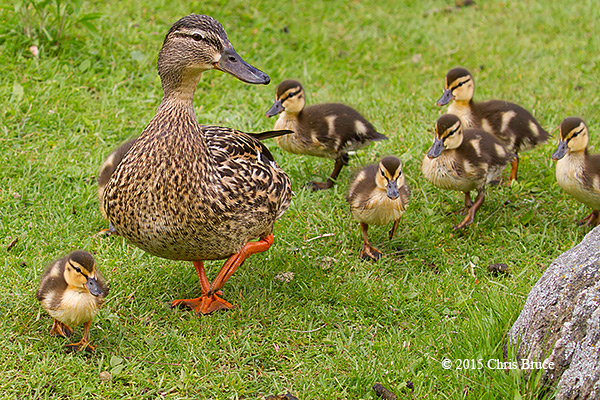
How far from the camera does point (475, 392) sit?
3.12 m

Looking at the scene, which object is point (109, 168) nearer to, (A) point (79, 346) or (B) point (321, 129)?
(A) point (79, 346)

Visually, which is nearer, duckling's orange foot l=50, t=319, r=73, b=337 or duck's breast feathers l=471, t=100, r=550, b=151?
duckling's orange foot l=50, t=319, r=73, b=337

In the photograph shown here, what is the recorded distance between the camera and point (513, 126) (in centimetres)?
530

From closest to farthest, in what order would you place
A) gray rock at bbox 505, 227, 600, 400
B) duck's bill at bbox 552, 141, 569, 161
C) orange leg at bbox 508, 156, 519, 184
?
gray rock at bbox 505, 227, 600, 400 < duck's bill at bbox 552, 141, 569, 161 < orange leg at bbox 508, 156, 519, 184

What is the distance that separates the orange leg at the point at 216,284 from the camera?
12.6 feet

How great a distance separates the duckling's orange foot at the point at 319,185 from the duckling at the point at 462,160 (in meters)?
0.82

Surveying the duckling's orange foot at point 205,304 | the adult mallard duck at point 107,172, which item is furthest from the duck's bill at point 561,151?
the adult mallard duck at point 107,172

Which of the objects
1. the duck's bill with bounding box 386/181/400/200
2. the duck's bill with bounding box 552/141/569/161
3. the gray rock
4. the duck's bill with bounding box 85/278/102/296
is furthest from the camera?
the duck's bill with bounding box 552/141/569/161

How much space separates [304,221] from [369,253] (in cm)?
59

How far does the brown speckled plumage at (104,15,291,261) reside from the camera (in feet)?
11.4

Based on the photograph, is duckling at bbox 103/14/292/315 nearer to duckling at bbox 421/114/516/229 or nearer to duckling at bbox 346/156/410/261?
duckling at bbox 346/156/410/261

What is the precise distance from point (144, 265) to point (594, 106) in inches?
181

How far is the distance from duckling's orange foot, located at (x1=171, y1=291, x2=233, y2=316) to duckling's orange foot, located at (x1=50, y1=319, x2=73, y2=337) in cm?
63

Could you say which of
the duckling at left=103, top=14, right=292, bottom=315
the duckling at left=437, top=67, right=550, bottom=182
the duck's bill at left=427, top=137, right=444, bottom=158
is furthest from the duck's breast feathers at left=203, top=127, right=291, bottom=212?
the duckling at left=437, top=67, right=550, bottom=182
